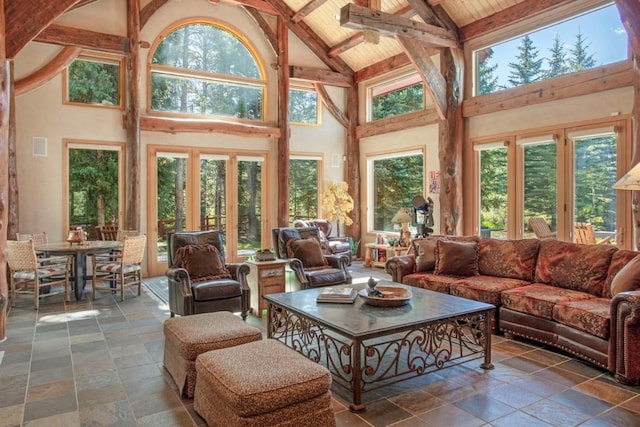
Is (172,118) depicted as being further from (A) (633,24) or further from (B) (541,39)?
(A) (633,24)

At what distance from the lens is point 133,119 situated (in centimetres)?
730

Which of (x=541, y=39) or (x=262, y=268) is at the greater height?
(x=541, y=39)

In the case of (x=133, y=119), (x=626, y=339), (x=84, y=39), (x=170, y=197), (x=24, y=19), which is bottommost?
(x=626, y=339)

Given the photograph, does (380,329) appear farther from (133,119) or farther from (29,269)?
(133,119)

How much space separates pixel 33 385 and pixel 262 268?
2422 millimetres

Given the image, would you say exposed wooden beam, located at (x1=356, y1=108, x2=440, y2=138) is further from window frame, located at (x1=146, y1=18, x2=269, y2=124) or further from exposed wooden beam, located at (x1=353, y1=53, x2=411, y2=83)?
window frame, located at (x1=146, y1=18, x2=269, y2=124)

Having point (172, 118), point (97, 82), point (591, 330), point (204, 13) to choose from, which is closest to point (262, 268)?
point (591, 330)

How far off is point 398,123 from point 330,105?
175 cm

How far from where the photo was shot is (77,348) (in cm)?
391

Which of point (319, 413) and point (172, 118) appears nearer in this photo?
point (319, 413)

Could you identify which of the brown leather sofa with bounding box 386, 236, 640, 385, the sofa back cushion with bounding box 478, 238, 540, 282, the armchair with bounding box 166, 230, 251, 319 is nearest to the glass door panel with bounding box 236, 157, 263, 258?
the armchair with bounding box 166, 230, 251, 319

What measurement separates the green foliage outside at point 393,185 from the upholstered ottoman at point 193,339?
5.83 meters

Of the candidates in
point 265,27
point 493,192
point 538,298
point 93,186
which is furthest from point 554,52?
point 93,186

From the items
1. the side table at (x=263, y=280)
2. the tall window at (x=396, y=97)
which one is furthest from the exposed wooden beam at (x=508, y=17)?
the side table at (x=263, y=280)
